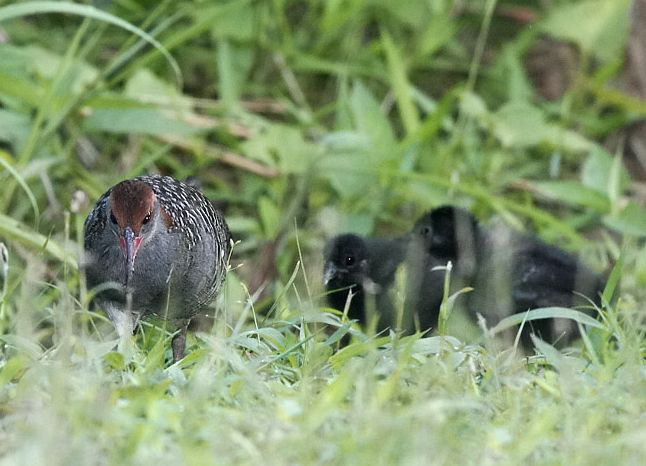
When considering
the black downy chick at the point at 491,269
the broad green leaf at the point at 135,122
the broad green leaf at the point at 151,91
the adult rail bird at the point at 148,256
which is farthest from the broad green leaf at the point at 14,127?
the black downy chick at the point at 491,269

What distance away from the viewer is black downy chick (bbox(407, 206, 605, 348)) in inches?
220

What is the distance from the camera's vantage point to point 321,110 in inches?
301

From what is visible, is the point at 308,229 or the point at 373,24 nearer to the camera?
the point at 308,229

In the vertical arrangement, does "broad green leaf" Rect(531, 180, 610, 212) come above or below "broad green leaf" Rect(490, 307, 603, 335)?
below

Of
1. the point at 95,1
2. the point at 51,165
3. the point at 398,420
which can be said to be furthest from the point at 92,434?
the point at 51,165

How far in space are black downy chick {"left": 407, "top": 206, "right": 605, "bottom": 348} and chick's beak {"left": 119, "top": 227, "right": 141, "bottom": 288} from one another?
158 centimetres

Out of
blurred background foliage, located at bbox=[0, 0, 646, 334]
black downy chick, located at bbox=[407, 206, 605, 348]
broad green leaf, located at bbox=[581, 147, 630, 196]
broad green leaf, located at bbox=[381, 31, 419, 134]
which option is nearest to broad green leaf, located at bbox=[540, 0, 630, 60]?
blurred background foliage, located at bbox=[0, 0, 646, 334]

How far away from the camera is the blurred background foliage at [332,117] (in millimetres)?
6609

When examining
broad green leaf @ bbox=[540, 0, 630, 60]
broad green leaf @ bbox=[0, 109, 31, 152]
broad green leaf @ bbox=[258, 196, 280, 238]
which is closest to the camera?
broad green leaf @ bbox=[0, 109, 31, 152]

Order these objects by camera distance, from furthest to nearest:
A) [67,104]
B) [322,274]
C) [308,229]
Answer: [308,229], [67,104], [322,274]

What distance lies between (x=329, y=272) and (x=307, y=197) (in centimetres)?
178

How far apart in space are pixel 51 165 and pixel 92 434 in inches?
153

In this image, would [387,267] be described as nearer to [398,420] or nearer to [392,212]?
[392,212]

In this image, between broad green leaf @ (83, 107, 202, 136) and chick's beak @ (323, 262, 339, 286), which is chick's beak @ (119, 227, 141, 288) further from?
broad green leaf @ (83, 107, 202, 136)
